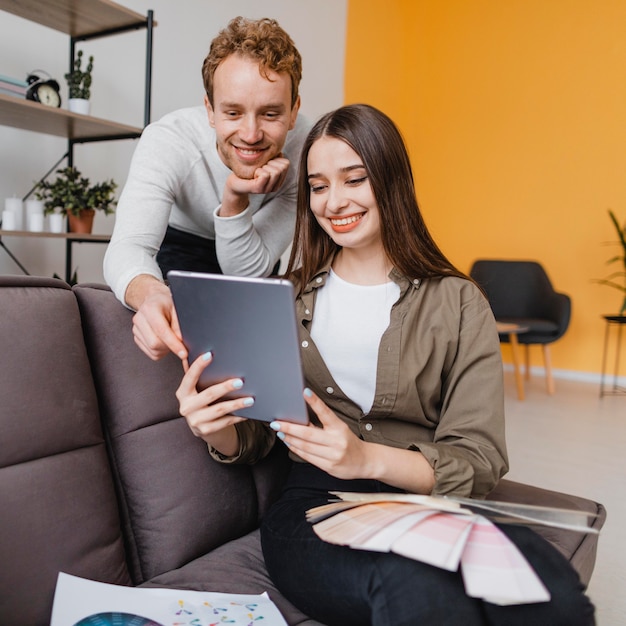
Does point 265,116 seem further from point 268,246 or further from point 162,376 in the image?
point 162,376

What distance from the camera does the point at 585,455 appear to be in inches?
123

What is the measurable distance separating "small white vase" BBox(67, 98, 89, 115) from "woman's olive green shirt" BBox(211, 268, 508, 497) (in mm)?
2176

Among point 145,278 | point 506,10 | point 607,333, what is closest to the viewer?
point 145,278

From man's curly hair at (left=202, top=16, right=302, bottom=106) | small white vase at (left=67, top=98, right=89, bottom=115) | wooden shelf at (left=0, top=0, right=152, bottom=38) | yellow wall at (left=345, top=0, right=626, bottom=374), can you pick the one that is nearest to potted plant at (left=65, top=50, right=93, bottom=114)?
small white vase at (left=67, top=98, right=89, bottom=115)

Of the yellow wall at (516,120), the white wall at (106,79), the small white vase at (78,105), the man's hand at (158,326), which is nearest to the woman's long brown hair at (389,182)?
the man's hand at (158,326)

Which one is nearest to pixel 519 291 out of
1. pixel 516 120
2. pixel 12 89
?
pixel 516 120

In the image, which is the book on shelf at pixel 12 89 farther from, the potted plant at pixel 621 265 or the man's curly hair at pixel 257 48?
the potted plant at pixel 621 265

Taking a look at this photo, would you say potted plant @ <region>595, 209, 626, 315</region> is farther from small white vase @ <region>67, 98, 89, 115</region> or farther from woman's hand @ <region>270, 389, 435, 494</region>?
woman's hand @ <region>270, 389, 435, 494</region>

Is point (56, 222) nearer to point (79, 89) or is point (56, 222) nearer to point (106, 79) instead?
point (79, 89)

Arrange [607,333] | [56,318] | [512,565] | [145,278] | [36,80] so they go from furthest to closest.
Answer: [607,333] < [36,80] < [145,278] < [56,318] < [512,565]

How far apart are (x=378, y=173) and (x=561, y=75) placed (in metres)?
4.60

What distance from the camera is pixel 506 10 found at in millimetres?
5320

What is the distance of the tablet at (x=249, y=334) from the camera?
83cm

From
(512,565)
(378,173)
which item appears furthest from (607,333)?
(512,565)
